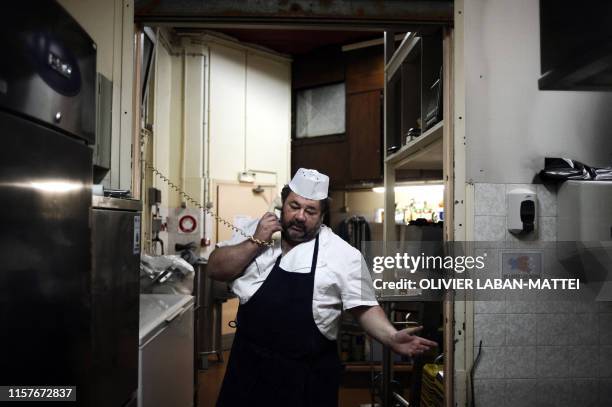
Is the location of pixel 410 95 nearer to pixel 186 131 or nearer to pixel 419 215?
pixel 419 215

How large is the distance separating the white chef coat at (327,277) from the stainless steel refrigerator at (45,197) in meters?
0.92

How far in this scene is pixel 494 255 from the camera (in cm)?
184

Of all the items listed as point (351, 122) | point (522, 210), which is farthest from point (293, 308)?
point (351, 122)

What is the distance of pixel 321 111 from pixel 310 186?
4357 millimetres

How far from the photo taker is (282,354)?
183cm

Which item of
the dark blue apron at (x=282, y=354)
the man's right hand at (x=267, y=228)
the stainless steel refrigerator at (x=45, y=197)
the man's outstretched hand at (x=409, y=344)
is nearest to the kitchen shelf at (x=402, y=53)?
the man's right hand at (x=267, y=228)

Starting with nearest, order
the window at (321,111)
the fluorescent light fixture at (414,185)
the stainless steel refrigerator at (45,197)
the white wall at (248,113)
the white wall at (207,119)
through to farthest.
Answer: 1. the stainless steel refrigerator at (45,197)
2. the white wall at (207,119)
3. the white wall at (248,113)
4. the fluorescent light fixture at (414,185)
5. the window at (321,111)

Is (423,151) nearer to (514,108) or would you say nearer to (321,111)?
(514,108)

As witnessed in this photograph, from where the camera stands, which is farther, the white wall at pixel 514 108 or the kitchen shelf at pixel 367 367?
the kitchen shelf at pixel 367 367

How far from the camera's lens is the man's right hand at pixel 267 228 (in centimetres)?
193

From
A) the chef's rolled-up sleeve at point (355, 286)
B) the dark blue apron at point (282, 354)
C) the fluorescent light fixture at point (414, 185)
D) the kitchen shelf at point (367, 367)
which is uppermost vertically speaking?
the fluorescent light fixture at point (414, 185)

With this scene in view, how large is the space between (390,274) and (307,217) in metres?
1.79

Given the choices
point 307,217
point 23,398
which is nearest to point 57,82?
point 23,398

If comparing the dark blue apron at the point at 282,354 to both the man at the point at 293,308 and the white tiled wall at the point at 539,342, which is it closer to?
the man at the point at 293,308
